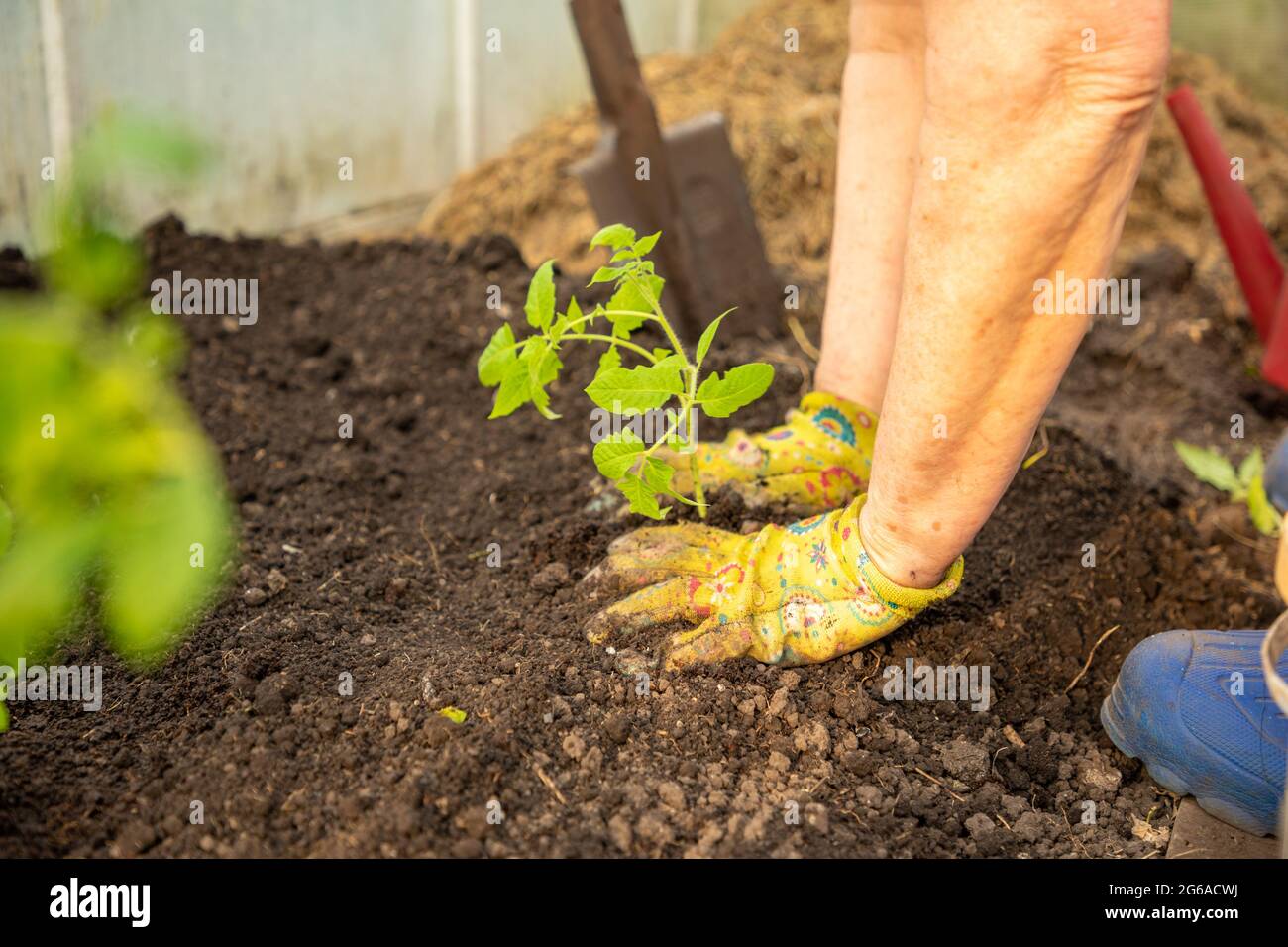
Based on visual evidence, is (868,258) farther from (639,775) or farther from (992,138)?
(639,775)

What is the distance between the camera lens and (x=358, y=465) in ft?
7.27

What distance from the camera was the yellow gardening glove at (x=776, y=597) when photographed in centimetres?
159

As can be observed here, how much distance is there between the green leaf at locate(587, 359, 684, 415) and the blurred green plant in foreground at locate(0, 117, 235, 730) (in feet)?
3.63

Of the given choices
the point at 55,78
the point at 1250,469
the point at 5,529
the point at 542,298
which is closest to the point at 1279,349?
the point at 1250,469

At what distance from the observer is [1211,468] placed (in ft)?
8.42

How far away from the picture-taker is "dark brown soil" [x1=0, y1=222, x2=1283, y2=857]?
136 cm

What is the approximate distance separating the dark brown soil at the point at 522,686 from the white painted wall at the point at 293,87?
1.71 feet

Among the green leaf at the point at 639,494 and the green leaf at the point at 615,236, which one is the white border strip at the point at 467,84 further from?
the green leaf at the point at 639,494

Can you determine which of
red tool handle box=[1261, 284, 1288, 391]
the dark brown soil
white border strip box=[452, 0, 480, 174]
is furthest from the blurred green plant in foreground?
white border strip box=[452, 0, 480, 174]

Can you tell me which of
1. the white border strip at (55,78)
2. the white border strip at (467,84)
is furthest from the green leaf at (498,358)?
the white border strip at (467,84)

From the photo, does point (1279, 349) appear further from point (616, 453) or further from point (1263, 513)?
point (616, 453)

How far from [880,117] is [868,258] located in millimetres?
230

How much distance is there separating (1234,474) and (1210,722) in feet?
4.04
